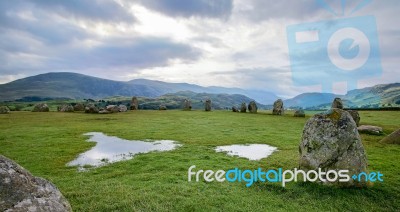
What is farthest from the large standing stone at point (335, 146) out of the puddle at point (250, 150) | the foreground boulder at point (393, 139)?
the foreground boulder at point (393, 139)

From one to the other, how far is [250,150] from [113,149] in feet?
35.2

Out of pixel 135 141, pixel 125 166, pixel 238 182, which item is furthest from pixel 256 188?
pixel 135 141

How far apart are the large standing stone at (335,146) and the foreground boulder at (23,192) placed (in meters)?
11.0

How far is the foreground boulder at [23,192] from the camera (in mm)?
6645

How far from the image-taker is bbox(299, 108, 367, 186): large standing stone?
12.5 meters

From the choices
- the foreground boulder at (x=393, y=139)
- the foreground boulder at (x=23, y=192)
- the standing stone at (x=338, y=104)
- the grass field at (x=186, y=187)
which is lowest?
the grass field at (x=186, y=187)

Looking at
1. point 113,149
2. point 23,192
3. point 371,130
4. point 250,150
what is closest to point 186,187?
point 23,192

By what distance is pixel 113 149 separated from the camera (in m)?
21.3

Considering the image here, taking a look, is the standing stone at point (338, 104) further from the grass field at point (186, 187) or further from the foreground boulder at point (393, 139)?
the grass field at point (186, 187)

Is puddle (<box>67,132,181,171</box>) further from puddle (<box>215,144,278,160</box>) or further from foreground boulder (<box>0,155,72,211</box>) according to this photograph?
foreground boulder (<box>0,155,72,211</box>)

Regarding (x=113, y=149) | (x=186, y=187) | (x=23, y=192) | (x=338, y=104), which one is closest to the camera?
(x=23, y=192)

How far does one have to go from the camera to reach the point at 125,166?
623 inches

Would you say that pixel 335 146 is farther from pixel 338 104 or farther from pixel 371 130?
pixel 338 104

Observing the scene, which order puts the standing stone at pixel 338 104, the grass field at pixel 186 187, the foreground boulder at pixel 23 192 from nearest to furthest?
the foreground boulder at pixel 23 192, the grass field at pixel 186 187, the standing stone at pixel 338 104
